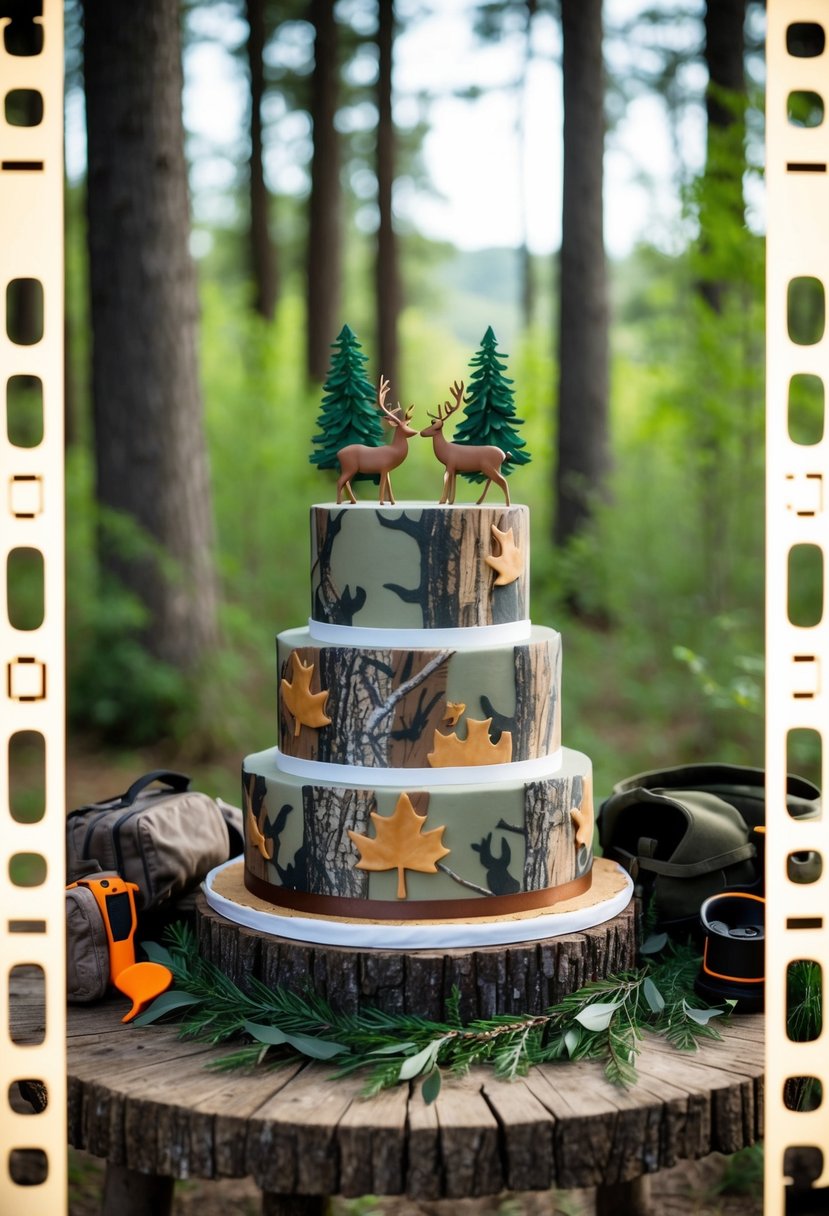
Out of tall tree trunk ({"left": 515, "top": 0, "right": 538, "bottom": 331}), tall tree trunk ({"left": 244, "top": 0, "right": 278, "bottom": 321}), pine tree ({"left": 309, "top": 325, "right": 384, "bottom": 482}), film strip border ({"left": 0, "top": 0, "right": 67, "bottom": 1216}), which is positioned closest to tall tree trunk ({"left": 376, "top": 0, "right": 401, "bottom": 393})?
tall tree trunk ({"left": 244, "top": 0, "right": 278, "bottom": 321})

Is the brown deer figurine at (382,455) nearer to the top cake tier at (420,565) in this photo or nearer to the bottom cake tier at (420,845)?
the top cake tier at (420,565)

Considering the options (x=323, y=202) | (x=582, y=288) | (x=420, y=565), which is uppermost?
(x=323, y=202)

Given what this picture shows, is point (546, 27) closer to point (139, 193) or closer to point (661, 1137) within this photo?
point (139, 193)

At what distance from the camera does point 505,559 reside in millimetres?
2812

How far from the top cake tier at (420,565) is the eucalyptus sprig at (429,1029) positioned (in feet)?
2.88

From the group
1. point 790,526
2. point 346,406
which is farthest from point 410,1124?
point 346,406

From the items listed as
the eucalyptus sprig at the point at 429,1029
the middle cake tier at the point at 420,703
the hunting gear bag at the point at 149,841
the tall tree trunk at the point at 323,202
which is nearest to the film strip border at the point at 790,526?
the eucalyptus sprig at the point at 429,1029

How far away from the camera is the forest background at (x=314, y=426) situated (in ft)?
24.0

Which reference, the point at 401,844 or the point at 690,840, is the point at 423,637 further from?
the point at 690,840

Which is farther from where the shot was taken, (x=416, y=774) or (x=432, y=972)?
(x=416, y=774)

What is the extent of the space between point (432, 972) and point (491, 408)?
143 cm

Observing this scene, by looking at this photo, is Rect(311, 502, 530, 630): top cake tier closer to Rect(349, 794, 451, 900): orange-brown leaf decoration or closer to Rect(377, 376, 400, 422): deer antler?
Rect(377, 376, 400, 422): deer antler

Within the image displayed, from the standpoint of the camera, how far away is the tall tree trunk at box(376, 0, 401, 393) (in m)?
12.3

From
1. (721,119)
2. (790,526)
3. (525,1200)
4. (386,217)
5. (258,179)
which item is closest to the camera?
(790,526)
